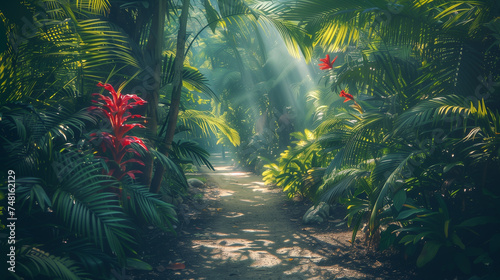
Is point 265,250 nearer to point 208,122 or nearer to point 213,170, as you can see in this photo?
point 213,170

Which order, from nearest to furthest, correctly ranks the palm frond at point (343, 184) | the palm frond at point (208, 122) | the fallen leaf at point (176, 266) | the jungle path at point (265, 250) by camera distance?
the jungle path at point (265, 250)
the fallen leaf at point (176, 266)
the palm frond at point (343, 184)
the palm frond at point (208, 122)

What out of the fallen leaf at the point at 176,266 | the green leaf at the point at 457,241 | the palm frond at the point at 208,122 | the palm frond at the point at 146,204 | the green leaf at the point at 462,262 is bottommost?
the fallen leaf at the point at 176,266

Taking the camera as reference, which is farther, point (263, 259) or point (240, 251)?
point (240, 251)

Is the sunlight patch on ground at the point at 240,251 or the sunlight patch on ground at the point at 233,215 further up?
the sunlight patch on ground at the point at 240,251

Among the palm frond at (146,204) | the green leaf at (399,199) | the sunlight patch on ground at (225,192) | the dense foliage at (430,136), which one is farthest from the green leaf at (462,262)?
the sunlight patch on ground at (225,192)

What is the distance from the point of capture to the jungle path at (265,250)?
3680 mm

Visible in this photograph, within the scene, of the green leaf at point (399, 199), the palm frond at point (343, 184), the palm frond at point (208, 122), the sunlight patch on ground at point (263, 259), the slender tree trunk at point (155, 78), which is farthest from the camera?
the palm frond at point (208, 122)

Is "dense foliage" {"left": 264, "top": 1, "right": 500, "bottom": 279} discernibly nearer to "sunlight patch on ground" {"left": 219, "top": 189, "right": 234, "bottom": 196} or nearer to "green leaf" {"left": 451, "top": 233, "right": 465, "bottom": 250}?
"green leaf" {"left": 451, "top": 233, "right": 465, "bottom": 250}

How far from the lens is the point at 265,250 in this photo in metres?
4.48

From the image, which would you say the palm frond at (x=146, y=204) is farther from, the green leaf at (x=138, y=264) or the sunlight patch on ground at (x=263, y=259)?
the sunlight patch on ground at (x=263, y=259)

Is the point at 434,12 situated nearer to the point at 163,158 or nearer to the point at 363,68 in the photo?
the point at 363,68

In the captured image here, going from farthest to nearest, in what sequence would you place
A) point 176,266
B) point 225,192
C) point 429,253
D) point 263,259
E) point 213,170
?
point 225,192, point 213,170, point 263,259, point 176,266, point 429,253

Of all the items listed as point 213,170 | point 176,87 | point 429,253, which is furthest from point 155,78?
point 429,253

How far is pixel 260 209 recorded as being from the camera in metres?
7.19
